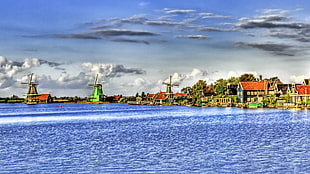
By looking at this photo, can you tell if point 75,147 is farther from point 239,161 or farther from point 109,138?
point 239,161

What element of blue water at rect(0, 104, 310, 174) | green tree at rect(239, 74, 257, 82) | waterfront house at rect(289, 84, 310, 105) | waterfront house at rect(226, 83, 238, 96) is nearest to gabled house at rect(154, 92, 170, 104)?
green tree at rect(239, 74, 257, 82)

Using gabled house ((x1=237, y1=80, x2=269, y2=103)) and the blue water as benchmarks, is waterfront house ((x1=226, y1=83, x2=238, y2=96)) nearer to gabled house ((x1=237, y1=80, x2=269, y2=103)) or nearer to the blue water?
gabled house ((x1=237, y1=80, x2=269, y2=103))

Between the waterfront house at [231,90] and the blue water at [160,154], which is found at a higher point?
the waterfront house at [231,90]

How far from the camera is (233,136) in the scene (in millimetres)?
38281

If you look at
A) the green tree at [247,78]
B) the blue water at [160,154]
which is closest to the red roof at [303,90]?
the green tree at [247,78]

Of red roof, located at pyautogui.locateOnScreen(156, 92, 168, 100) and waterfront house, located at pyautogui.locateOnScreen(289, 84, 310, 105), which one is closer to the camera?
waterfront house, located at pyautogui.locateOnScreen(289, 84, 310, 105)

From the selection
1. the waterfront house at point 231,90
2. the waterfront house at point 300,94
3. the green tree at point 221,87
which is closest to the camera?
the waterfront house at point 300,94

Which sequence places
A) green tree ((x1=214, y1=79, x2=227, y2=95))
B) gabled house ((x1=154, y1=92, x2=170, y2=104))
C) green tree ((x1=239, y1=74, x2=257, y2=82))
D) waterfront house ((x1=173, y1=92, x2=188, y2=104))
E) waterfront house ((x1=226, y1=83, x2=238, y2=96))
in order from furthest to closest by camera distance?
gabled house ((x1=154, y1=92, x2=170, y2=104)) → waterfront house ((x1=173, y1=92, x2=188, y2=104)) → green tree ((x1=239, y1=74, x2=257, y2=82)) → green tree ((x1=214, y1=79, x2=227, y2=95)) → waterfront house ((x1=226, y1=83, x2=238, y2=96))

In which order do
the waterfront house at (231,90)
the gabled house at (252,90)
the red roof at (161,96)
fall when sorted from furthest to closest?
the red roof at (161,96) < the waterfront house at (231,90) < the gabled house at (252,90)

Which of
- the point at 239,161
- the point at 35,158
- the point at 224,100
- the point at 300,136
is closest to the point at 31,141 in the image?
the point at 35,158

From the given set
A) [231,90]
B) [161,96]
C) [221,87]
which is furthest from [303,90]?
[161,96]

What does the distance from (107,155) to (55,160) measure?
3.22m

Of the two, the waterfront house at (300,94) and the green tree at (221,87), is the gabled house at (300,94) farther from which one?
the green tree at (221,87)

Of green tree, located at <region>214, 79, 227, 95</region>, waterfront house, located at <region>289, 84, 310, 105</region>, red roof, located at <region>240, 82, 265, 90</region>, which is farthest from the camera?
green tree, located at <region>214, 79, 227, 95</region>
